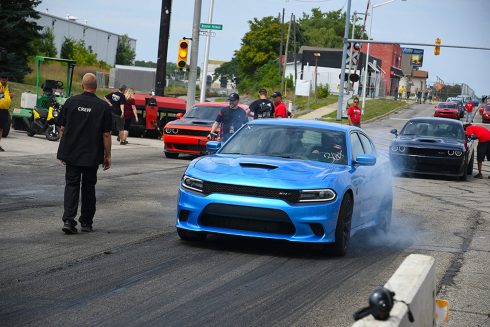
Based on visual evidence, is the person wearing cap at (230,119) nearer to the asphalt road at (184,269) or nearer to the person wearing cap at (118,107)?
the asphalt road at (184,269)

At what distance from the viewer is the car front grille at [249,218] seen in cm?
886

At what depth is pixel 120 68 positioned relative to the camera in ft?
283

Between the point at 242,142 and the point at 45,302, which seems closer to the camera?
the point at 45,302

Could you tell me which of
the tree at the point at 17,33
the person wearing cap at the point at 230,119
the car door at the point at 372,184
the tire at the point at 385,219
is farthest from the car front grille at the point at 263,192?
the tree at the point at 17,33

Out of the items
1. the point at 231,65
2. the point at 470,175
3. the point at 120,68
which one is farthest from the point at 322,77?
the point at 470,175

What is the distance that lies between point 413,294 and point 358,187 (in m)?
6.18

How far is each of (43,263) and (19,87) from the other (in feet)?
126

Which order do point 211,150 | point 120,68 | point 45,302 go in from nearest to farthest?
1. point 45,302
2. point 211,150
3. point 120,68

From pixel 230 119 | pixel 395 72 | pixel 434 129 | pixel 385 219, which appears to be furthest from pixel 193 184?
pixel 395 72

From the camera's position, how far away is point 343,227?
30.3ft

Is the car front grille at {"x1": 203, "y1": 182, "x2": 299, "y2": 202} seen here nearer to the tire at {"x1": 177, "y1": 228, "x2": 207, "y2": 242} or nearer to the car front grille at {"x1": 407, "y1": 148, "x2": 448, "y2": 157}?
the tire at {"x1": 177, "y1": 228, "x2": 207, "y2": 242}

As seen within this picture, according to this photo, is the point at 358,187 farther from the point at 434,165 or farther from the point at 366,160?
the point at 434,165

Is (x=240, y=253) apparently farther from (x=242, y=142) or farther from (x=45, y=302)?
(x=45, y=302)

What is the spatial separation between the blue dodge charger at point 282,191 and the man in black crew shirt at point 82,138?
1.16 m
